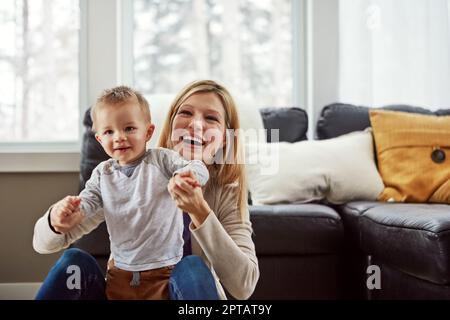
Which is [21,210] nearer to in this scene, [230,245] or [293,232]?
[293,232]

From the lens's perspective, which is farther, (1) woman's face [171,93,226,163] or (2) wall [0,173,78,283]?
(2) wall [0,173,78,283]

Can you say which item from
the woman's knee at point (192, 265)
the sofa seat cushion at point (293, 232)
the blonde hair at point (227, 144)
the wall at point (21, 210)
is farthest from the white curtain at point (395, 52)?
the woman's knee at point (192, 265)

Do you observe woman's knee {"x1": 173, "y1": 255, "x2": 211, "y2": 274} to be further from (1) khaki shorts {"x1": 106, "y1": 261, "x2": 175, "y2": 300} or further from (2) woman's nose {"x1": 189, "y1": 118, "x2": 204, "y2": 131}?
(2) woman's nose {"x1": 189, "y1": 118, "x2": 204, "y2": 131}

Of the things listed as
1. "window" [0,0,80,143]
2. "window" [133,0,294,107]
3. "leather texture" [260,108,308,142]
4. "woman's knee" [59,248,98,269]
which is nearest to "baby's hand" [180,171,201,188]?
"woman's knee" [59,248,98,269]

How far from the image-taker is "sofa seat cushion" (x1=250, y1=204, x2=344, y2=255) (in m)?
1.18

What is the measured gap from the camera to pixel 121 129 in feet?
1.56

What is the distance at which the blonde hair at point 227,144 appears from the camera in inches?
21.7

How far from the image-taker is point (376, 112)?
172cm

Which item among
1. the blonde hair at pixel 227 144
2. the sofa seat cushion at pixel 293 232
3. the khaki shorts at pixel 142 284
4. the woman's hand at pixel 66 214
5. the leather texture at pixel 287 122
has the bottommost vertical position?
the sofa seat cushion at pixel 293 232

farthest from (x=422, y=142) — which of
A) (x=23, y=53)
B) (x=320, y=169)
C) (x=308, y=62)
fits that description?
(x=23, y=53)

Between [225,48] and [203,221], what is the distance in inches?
63.1

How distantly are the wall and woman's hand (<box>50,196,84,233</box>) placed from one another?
44 cm

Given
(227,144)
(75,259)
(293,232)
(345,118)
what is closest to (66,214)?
(75,259)

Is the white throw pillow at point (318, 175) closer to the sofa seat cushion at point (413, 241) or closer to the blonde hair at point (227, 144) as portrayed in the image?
the sofa seat cushion at point (413, 241)
